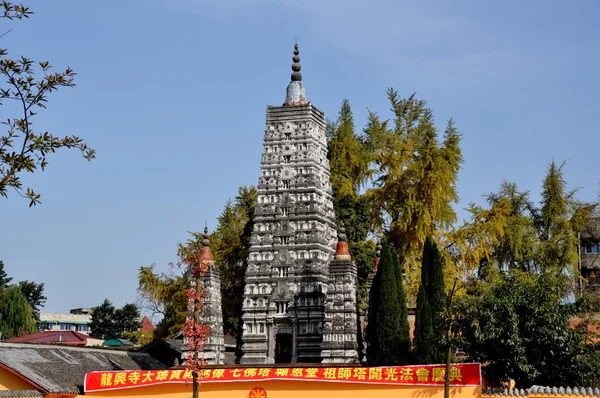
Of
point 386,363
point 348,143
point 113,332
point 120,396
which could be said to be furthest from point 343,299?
point 113,332

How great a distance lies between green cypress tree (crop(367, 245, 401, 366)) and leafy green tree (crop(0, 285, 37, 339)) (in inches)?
1449

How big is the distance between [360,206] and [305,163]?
25.1 ft

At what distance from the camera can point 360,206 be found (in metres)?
46.7

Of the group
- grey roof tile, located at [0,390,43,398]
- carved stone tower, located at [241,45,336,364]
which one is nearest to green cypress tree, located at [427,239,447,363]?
carved stone tower, located at [241,45,336,364]

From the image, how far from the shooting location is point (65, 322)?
87.7 meters

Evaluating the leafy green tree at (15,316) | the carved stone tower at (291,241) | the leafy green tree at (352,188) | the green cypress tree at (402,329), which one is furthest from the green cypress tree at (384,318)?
the leafy green tree at (15,316)

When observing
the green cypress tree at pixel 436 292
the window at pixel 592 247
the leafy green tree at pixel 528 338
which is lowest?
the leafy green tree at pixel 528 338

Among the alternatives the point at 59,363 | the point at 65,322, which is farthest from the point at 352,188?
the point at 65,322

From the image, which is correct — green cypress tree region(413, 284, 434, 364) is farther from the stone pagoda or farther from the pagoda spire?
the pagoda spire

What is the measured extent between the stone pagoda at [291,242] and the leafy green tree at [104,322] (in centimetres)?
4009

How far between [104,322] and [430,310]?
164 feet

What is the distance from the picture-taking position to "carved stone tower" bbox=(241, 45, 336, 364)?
37.6 m

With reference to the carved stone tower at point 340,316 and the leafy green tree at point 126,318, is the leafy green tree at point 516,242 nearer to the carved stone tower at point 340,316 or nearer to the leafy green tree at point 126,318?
the carved stone tower at point 340,316

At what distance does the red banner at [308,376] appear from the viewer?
2594 cm
